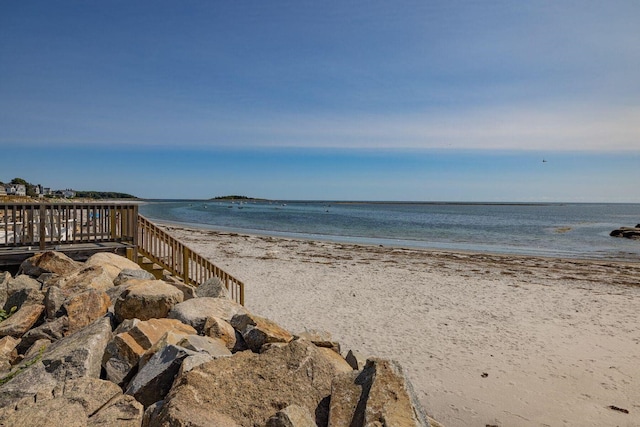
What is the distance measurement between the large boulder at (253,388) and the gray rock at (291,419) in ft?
1.27

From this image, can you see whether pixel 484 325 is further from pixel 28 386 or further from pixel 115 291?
pixel 28 386

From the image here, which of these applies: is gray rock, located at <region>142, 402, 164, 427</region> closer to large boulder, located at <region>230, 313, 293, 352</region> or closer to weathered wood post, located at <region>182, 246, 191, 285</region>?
large boulder, located at <region>230, 313, 293, 352</region>

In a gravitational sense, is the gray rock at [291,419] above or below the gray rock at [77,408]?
above

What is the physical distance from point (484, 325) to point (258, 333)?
285 inches

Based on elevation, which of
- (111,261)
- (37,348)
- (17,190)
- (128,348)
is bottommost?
(37,348)

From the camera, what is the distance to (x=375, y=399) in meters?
3.13

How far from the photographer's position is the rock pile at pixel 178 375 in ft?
10.2

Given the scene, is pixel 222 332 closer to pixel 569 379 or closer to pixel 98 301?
pixel 98 301

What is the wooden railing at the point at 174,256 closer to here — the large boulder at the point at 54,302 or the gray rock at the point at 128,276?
the gray rock at the point at 128,276

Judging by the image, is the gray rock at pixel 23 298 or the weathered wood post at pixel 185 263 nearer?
the gray rock at pixel 23 298

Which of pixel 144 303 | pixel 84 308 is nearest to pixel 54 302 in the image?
pixel 84 308

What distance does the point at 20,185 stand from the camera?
9100 centimetres

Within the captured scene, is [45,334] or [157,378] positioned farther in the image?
[45,334]

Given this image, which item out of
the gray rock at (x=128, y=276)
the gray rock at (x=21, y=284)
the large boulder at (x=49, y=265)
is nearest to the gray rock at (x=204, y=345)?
the gray rock at (x=128, y=276)
